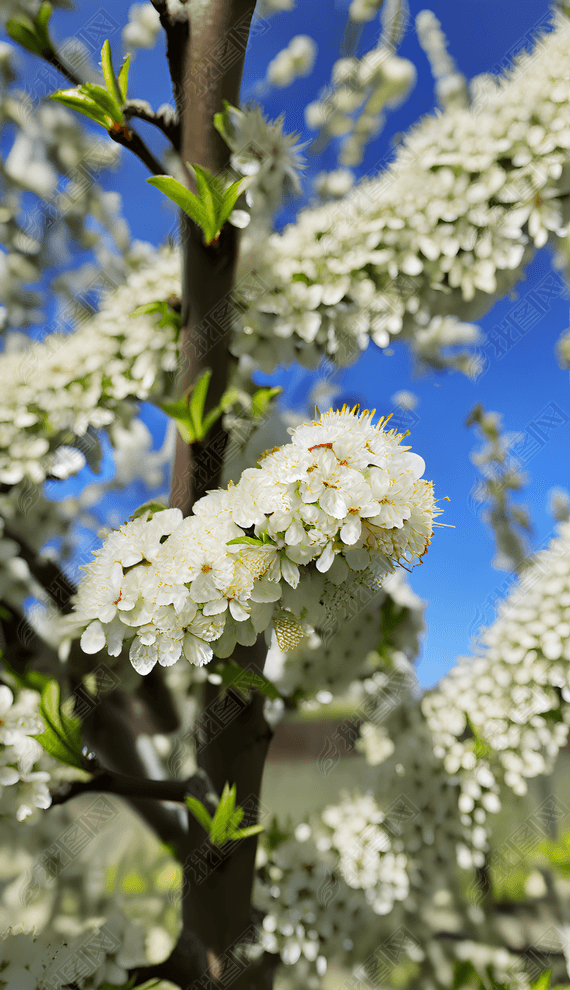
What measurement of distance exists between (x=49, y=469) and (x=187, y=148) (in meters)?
0.35

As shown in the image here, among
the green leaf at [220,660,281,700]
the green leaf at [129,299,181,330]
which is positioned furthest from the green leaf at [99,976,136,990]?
the green leaf at [129,299,181,330]

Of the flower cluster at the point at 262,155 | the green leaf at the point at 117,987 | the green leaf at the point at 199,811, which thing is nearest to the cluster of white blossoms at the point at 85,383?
the flower cluster at the point at 262,155


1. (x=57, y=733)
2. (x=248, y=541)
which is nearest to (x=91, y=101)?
(x=248, y=541)

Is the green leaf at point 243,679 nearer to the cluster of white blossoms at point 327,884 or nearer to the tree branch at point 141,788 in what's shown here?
the tree branch at point 141,788

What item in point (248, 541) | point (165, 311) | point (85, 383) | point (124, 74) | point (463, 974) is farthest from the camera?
point (463, 974)

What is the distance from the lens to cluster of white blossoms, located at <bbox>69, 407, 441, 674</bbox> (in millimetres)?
250

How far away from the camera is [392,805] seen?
72 cm

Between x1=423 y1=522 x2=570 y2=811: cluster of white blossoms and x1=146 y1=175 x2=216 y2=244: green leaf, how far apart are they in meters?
0.50

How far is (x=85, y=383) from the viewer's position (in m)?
0.58

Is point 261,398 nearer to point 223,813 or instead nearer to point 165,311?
point 165,311

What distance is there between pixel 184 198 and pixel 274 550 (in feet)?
0.77

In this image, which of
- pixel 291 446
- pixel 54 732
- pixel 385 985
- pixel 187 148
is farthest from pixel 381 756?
pixel 187 148

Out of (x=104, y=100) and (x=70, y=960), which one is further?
(x=70, y=960)

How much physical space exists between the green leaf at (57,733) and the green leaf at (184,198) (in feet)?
1.09
